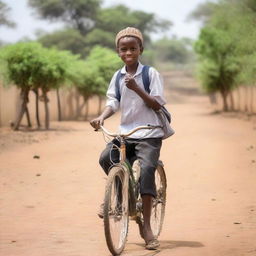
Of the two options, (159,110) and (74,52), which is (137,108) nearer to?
(159,110)

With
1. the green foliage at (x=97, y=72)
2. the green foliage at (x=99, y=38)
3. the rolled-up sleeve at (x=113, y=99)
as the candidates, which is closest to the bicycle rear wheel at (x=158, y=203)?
the rolled-up sleeve at (x=113, y=99)

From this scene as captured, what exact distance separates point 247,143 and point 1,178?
8.67 meters

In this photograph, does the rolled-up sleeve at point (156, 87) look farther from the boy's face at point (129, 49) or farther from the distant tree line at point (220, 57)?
the distant tree line at point (220, 57)

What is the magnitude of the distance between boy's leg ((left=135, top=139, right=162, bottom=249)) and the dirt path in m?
0.44

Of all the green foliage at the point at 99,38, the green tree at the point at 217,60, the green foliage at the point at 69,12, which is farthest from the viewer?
the green foliage at the point at 69,12

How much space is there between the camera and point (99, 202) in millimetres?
8156

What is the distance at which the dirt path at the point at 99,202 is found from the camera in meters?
5.46

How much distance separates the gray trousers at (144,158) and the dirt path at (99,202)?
1.89 feet

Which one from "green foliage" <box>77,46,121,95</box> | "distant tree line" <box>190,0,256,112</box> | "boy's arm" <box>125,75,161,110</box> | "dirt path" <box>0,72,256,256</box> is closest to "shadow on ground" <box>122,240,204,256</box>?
"dirt path" <box>0,72,256,256</box>

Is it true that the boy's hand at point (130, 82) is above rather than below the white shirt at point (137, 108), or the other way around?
above

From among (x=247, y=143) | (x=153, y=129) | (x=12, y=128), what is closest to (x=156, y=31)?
(x=12, y=128)

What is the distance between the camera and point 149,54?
69.4 m

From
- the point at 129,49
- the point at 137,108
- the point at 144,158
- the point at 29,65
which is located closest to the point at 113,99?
the point at 137,108

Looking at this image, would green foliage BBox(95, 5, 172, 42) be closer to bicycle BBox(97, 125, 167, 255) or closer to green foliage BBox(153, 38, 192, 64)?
green foliage BBox(153, 38, 192, 64)
